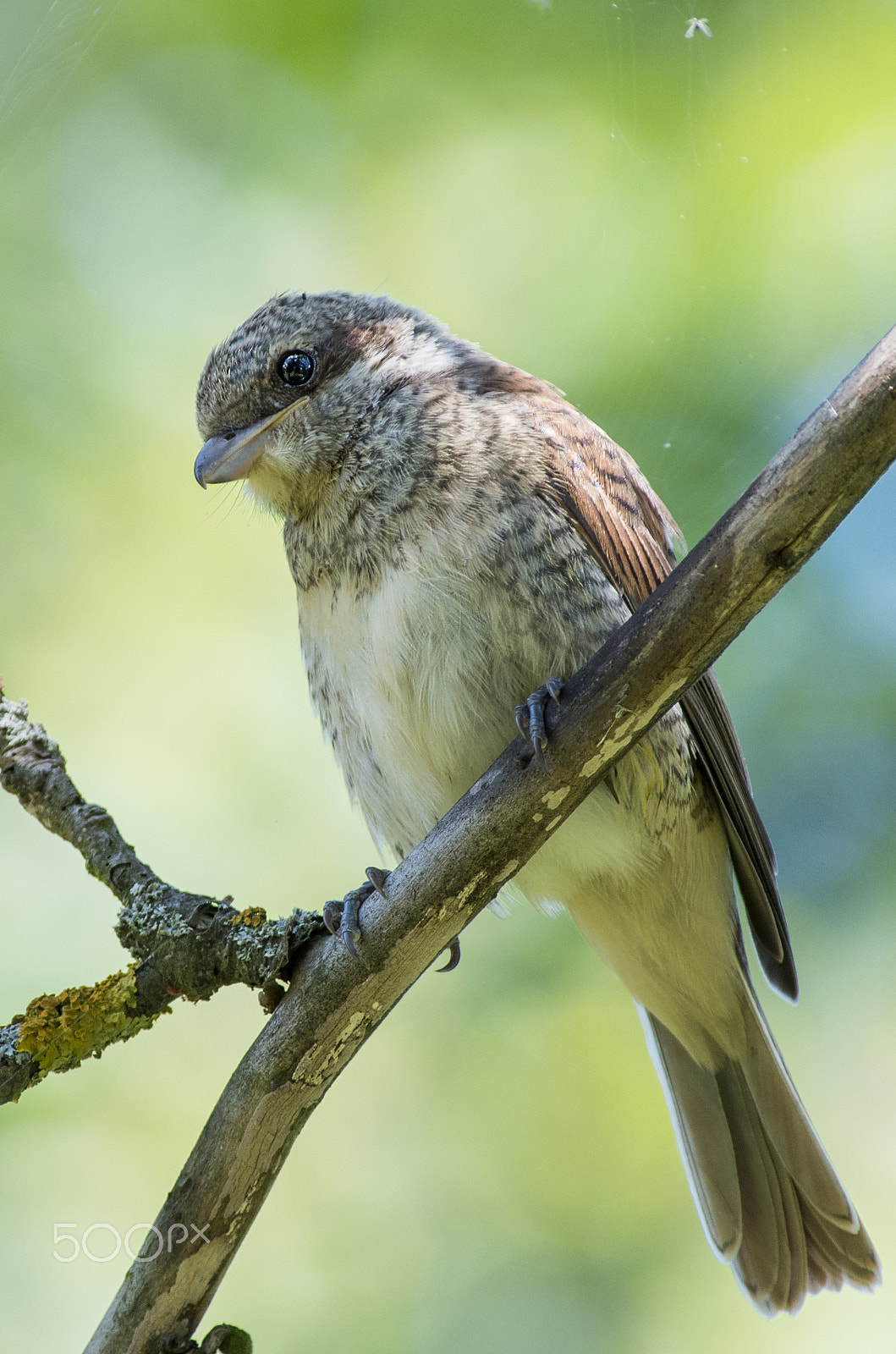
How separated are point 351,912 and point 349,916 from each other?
1.0 inches

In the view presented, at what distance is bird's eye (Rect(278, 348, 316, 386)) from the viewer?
271 cm

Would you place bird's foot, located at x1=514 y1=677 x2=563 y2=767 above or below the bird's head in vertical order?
below

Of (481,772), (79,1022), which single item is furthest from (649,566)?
(79,1022)

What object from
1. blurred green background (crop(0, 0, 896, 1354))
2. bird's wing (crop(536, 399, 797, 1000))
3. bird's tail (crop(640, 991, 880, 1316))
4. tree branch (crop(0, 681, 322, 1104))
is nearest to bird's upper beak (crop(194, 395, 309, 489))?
blurred green background (crop(0, 0, 896, 1354))

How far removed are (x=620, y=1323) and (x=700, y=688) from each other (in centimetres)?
203

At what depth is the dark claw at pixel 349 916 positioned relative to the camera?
2.03 metres

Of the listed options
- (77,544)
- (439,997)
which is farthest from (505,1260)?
(77,544)

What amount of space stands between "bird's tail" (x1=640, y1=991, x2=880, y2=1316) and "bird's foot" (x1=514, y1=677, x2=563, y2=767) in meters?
1.33

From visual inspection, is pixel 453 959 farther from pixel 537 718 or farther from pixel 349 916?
pixel 537 718

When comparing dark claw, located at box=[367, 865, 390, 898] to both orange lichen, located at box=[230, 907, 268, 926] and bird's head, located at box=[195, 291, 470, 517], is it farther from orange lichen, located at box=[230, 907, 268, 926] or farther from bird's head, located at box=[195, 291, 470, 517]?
bird's head, located at box=[195, 291, 470, 517]

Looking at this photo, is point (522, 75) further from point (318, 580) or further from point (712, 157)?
point (318, 580)

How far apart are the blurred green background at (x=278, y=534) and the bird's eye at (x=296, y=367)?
353 millimetres

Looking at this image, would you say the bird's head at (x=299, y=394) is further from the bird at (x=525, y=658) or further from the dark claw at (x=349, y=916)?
the dark claw at (x=349, y=916)

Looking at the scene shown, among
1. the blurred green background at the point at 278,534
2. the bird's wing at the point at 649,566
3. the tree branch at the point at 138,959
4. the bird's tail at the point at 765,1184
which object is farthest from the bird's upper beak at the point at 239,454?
the bird's tail at the point at 765,1184
